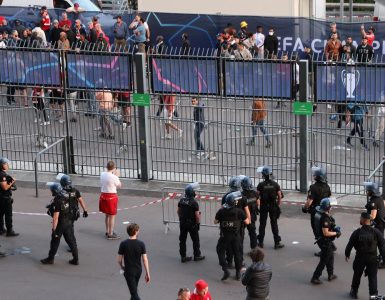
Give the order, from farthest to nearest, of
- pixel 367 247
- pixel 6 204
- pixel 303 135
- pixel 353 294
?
1. pixel 303 135
2. pixel 6 204
3. pixel 353 294
4. pixel 367 247

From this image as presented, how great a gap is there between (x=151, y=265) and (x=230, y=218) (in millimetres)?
1879

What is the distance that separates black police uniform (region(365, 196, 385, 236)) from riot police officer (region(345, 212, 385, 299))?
859mm

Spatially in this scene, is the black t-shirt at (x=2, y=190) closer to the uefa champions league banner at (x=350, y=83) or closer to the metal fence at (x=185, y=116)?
the metal fence at (x=185, y=116)

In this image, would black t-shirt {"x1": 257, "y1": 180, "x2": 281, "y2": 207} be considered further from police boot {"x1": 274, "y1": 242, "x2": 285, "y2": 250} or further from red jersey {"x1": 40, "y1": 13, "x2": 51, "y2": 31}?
red jersey {"x1": 40, "y1": 13, "x2": 51, "y2": 31}

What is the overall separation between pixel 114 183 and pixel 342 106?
4.71m

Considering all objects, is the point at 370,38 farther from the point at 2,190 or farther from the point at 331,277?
the point at 2,190

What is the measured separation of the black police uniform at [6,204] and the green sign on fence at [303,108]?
5.40 m

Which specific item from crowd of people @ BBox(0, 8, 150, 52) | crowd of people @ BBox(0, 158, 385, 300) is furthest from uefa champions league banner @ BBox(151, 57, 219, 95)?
crowd of people @ BBox(0, 8, 150, 52)

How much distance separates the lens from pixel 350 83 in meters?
18.0

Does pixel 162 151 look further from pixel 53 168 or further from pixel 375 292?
pixel 375 292

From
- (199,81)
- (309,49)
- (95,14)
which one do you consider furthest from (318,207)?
(95,14)

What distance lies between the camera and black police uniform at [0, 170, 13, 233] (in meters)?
16.5

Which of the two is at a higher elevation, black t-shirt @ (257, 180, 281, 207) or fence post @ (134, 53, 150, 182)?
fence post @ (134, 53, 150, 182)

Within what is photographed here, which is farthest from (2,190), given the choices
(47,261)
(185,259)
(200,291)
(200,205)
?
(200,291)
